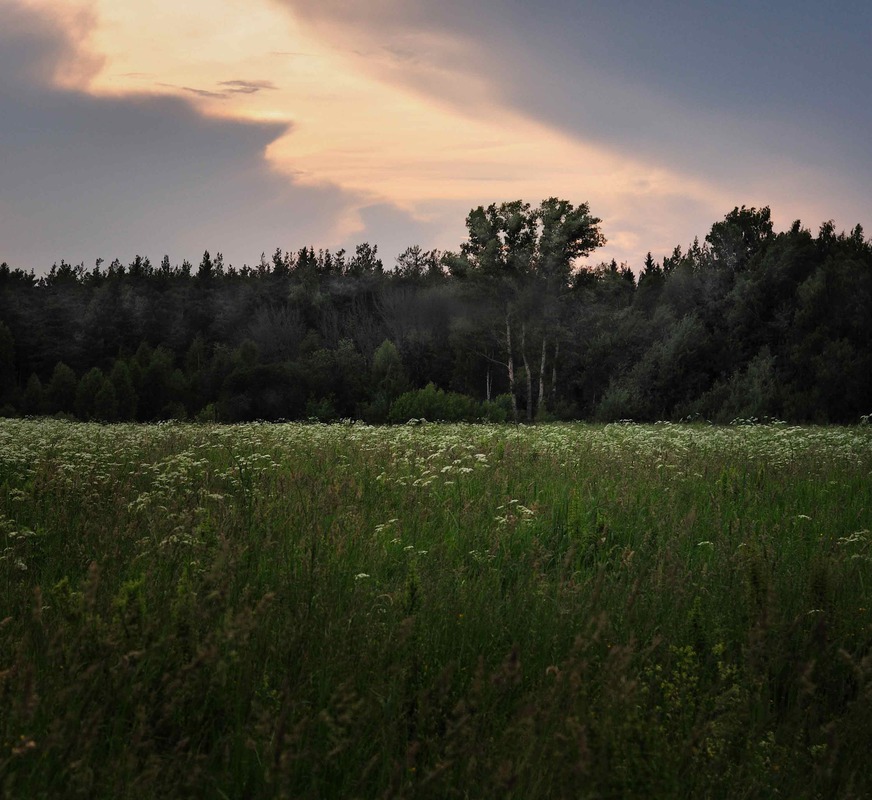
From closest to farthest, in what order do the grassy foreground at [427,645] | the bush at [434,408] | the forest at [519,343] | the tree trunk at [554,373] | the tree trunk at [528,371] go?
the grassy foreground at [427,645]
the bush at [434,408]
the forest at [519,343]
the tree trunk at [528,371]
the tree trunk at [554,373]

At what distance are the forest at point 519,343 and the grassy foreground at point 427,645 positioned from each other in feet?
65.5

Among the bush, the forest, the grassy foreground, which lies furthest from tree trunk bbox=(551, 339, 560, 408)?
the grassy foreground

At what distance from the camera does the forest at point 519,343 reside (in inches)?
1211

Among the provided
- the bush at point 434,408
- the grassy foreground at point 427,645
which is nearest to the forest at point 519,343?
the bush at point 434,408

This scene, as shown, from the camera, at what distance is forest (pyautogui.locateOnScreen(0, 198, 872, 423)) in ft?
101

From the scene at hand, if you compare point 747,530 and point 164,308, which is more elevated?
point 164,308

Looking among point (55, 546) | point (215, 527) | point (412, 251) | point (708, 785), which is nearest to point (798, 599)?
point (708, 785)

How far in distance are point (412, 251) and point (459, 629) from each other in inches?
2241

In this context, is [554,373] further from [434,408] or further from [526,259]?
[434,408]

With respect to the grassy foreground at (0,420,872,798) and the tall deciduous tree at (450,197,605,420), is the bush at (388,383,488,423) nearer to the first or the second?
the tall deciduous tree at (450,197,605,420)

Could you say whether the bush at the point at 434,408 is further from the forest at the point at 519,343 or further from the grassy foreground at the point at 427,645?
the grassy foreground at the point at 427,645

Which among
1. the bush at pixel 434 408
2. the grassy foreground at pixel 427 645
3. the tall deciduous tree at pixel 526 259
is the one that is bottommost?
the bush at pixel 434 408

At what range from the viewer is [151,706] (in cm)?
262

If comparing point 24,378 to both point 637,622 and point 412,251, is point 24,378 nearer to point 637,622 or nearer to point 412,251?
point 412,251
